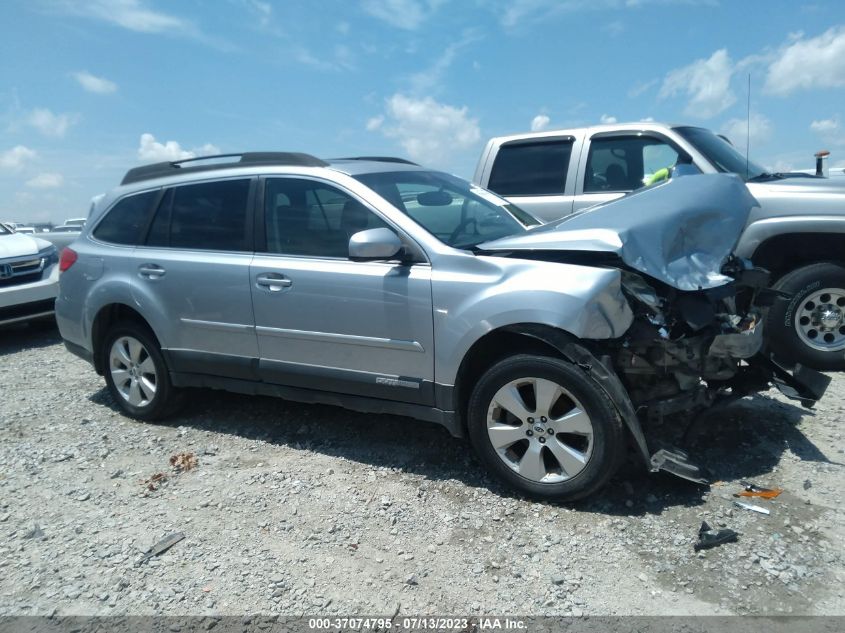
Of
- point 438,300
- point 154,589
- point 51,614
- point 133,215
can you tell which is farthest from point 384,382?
point 133,215

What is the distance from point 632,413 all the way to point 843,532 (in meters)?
1.10

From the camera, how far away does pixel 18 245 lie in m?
8.38

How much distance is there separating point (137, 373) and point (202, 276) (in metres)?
1.08

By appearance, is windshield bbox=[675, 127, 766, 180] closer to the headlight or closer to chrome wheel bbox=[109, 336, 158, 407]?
chrome wheel bbox=[109, 336, 158, 407]

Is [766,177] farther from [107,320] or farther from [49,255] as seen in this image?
[49,255]

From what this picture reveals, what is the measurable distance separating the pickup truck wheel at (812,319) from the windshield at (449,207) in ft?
7.18

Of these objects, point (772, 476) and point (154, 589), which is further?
point (772, 476)

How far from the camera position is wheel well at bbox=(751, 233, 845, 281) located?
5.31 meters

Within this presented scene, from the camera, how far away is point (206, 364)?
470cm

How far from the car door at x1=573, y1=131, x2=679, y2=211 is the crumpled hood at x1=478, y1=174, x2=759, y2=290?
190cm

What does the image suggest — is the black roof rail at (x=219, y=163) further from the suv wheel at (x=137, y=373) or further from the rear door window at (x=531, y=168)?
the rear door window at (x=531, y=168)

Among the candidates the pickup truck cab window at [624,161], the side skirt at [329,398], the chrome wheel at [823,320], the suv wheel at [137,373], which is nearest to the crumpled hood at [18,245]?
the suv wheel at [137,373]

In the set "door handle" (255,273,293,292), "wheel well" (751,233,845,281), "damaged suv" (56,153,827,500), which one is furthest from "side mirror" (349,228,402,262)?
"wheel well" (751,233,845,281)

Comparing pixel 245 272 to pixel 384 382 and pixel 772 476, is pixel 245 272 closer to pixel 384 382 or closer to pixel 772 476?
pixel 384 382
